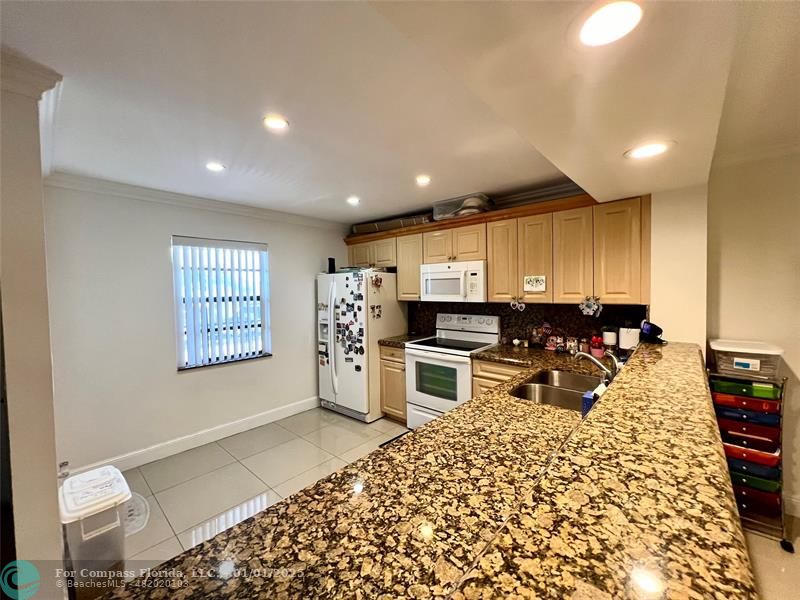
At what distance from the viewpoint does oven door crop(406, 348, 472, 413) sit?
2920 millimetres

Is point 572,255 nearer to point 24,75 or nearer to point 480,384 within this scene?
point 480,384

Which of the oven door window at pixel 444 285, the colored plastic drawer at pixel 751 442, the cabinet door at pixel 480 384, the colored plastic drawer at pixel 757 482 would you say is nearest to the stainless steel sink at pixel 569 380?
the cabinet door at pixel 480 384

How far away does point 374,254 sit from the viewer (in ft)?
13.4

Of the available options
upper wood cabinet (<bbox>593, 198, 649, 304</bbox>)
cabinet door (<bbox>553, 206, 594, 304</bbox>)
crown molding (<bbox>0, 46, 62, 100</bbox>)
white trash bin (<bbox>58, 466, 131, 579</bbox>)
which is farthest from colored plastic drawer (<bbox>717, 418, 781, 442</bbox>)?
crown molding (<bbox>0, 46, 62, 100</bbox>)

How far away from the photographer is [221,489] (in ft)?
8.05

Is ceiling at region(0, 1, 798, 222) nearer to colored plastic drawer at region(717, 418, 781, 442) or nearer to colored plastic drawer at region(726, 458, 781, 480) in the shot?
colored plastic drawer at region(717, 418, 781, 442)

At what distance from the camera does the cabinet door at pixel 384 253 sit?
3.84 metres

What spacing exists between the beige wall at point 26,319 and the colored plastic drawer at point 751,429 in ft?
11.7

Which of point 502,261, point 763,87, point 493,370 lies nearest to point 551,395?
point 493,370

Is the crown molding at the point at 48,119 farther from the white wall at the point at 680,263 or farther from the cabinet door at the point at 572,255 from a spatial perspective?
the white wall at the point at 680,263

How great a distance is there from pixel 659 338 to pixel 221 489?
3418mm

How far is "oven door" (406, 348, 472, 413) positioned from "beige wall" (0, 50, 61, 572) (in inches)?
100.0

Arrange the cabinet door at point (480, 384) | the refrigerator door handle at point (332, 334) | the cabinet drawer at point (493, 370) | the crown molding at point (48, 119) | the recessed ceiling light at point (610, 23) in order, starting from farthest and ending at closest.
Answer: the refrigerator door handle at point (332, 334), the cabinet door at point (480, 384), the cabinet drawer at point (493, 370), the crown molding at point (48, 119), the recessed ceiling light at point (610, 23)

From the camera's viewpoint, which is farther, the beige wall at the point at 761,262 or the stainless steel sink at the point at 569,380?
the stainless steel sink at the point at 569,380
